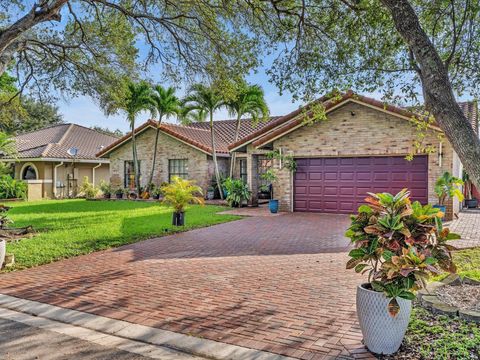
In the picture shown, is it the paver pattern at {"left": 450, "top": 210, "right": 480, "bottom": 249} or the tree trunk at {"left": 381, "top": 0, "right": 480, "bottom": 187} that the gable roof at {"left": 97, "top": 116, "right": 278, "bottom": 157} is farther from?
the tree trunk at {"left": 381, "top": 0, "right": 480, "bottom": 187}

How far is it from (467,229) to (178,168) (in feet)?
52.5

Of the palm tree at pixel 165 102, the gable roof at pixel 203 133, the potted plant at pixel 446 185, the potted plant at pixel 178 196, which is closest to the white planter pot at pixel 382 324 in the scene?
the potted plant at pixel 178 196

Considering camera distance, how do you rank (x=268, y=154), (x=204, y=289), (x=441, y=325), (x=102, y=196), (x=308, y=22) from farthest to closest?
(x=102, y=196), (x=268, y=154), (x=308, y=22), (x=204, y=289), (x=441, y=325)

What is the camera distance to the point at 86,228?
12.4m

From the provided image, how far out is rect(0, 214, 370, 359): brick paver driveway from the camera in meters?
4.59

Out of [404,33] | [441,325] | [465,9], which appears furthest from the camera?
[465,9]

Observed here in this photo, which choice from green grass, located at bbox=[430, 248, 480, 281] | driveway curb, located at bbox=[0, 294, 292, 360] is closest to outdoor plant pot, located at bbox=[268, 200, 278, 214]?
green grass, located at bbox=[430, 248, 480, 281]

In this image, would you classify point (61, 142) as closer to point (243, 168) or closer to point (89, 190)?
point (89, 190)

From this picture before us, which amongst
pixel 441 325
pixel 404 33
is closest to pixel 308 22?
pixel 404 33

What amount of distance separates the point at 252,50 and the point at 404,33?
5.16m

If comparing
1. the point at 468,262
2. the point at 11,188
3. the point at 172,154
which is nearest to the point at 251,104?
the point at 172,154

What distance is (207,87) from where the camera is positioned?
37.5 feet

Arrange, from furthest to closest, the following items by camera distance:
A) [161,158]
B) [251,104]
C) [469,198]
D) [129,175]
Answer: [129,175]
[161,158]
[469,198]
[251,104]

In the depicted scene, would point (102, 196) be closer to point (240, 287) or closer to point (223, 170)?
point (223, 170)
